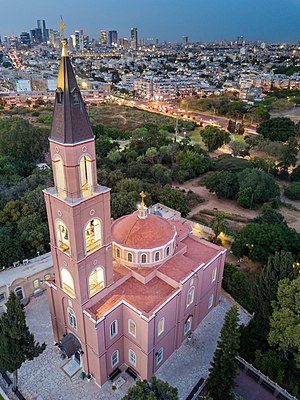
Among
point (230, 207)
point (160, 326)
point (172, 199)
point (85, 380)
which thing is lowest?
point (230, 207)

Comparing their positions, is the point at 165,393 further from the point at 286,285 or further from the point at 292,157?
the point at 292,157

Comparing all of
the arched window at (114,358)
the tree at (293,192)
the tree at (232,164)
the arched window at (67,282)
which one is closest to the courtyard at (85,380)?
the arched window at (114,358)

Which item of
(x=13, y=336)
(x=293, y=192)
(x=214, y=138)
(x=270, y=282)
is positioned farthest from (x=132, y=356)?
(x=214, y=138)

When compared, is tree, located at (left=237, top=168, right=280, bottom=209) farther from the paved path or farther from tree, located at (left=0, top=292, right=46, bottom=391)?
tree, located at (left=0, top=292, right=46, bottom=391)

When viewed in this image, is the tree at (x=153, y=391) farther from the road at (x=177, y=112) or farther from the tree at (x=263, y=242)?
the road at (x=177, y=112)

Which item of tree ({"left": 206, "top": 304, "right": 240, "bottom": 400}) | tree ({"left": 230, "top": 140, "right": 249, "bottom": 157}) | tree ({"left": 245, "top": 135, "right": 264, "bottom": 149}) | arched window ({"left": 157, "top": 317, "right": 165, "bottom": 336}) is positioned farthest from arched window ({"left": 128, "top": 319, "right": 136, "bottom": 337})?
tree ({"left": 245, "top": 135, "right": 264, "bottom": 149})

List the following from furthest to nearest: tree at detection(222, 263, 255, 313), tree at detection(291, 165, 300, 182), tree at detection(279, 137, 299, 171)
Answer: tree at detection(279, 137, 299, 171), tree at detection(291, 165, 300, 182), tree at detection(222, 263, 255, 313)

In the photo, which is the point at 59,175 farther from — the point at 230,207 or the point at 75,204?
the point at 230,207
